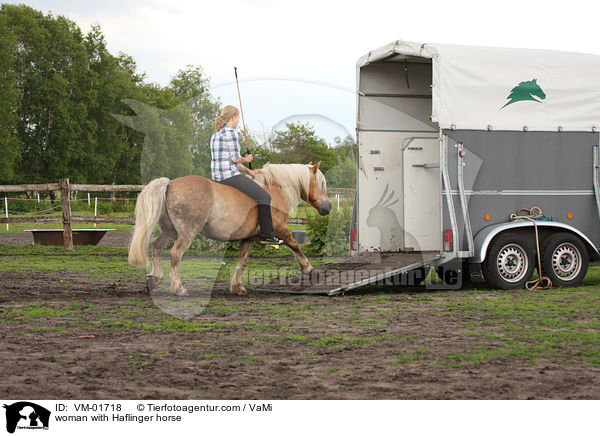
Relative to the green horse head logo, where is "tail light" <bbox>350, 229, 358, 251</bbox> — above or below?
below

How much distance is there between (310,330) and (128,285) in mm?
4452

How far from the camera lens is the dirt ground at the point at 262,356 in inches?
156

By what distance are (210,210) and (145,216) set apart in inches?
31.8

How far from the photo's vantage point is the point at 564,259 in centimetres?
915

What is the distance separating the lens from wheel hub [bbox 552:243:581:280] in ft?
29.7

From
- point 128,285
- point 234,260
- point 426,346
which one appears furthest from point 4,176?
point 426,346

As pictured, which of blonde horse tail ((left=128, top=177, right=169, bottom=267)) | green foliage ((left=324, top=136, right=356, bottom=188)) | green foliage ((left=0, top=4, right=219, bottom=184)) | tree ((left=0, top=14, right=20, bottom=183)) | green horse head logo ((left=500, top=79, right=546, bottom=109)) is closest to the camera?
blonde horse tail ((left=128, top=177, right=169, bottom=267))

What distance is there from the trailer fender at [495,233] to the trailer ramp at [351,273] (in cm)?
51

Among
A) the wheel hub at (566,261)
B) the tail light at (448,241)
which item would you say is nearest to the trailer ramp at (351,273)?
the tail light at (448,241)

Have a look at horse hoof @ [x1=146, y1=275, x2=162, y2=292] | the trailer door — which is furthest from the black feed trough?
the trailer door

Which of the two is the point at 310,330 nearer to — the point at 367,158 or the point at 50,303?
the point at 50,303

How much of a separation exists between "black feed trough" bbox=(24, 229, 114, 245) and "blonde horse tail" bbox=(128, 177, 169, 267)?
921 centimetres

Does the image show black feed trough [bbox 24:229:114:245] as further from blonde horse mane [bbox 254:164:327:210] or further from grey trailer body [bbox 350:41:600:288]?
grey trailer body [bbox 350:41:600:288]
